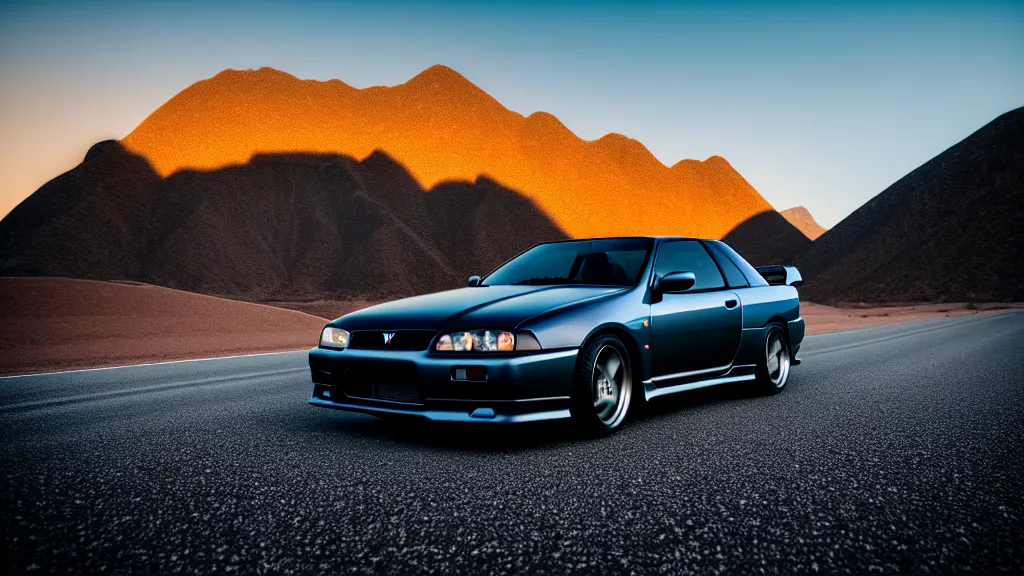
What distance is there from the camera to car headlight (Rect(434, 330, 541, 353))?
13.9ft

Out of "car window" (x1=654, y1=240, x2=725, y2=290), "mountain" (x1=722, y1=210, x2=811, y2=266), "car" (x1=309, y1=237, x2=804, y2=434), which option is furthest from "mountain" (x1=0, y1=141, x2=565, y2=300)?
"car" (x1=309, y1=237, x2=804, y2=434)

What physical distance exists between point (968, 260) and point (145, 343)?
63527 millimetres

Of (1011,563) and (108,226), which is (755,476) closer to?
(1011,563)

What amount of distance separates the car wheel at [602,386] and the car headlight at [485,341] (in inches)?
16.6

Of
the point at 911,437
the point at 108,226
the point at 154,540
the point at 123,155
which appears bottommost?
the point at 911,437

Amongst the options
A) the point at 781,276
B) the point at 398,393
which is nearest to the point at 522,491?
the point at 398,393

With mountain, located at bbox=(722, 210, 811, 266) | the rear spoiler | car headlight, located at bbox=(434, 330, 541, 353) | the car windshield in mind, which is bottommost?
car headlight, located at bbox=(434, 330, 541, 353)

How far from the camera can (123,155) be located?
6562 cm

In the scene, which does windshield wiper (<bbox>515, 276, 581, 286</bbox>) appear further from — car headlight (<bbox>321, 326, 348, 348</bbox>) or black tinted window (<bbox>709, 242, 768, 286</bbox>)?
black tinted window (<bbox>709, 242, 768, 286</bbox>)

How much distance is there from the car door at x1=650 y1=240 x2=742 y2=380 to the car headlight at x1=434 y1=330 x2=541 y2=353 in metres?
1.30

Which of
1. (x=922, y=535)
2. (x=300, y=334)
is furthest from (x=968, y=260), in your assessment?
(x=922, y=535)

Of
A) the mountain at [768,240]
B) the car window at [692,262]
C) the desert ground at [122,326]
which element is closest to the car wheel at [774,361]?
the car window at [692,262]

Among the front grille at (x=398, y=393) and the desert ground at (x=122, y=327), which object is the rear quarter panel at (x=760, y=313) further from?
the desert ground at (x=122, y=327)

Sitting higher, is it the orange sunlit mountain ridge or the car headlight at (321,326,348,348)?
the orange sunlit mountain ridge
